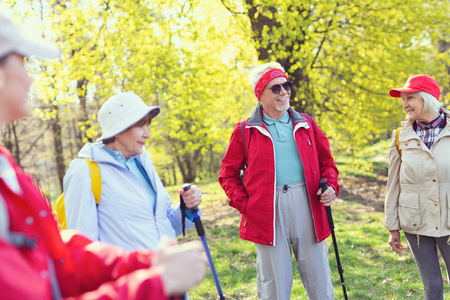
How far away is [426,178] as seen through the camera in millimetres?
3510

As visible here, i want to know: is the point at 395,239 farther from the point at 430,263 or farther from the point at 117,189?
the point at 117,189

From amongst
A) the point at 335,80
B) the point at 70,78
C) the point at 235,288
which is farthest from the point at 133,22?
the point at 235,288

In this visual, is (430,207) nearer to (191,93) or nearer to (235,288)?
(235,288)

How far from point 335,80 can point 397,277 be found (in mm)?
5603

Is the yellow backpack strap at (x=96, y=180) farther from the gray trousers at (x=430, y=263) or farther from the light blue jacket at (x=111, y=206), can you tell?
the gray trousers at (x=430, y=263)

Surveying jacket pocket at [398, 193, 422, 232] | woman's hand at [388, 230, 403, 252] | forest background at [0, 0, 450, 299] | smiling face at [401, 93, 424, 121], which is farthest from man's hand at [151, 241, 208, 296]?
forest background at [0, 0, 450, 299]

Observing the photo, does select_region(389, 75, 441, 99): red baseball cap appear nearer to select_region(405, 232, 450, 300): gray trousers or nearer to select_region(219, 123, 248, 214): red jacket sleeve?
select_region(405, 232, 450, 300): gray trousers

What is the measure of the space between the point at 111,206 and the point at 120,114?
0.57 metres

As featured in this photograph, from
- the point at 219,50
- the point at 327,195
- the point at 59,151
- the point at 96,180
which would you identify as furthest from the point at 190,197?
the point at 59,151

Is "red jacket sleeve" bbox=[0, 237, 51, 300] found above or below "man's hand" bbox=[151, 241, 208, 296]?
above

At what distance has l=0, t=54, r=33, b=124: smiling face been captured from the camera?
1219 mm

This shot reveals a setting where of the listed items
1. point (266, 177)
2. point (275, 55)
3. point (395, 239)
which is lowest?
point (395, 239)

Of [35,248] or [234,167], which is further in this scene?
[234,167]

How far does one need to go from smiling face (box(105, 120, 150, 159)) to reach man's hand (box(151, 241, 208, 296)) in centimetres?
135
